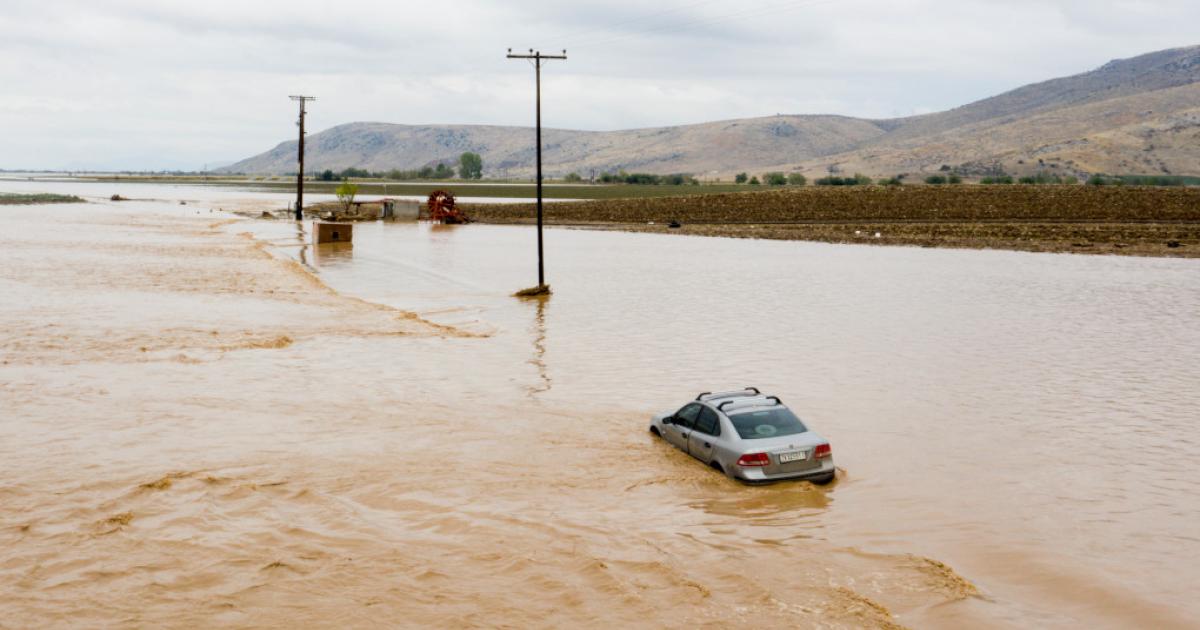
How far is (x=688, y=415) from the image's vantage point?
18.0 metres

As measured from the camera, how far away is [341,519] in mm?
14445

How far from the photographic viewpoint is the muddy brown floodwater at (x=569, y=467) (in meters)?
12.0

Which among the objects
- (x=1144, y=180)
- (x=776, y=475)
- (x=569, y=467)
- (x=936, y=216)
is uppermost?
(x=1144, y=180)

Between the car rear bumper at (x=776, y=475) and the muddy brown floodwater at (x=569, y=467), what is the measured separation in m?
0.22

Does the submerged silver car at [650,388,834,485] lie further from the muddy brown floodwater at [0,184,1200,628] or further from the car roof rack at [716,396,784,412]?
the muddy brown floodwater at [0,184,1200,628]

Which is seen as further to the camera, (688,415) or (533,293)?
(533,293)

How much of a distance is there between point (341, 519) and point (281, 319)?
808 inches

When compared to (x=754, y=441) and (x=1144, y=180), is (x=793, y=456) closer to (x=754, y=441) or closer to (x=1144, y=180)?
(x=754, y=441)

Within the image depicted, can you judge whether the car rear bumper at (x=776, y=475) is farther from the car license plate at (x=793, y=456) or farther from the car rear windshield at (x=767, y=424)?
the car rear windshield at (x=767, y=424)

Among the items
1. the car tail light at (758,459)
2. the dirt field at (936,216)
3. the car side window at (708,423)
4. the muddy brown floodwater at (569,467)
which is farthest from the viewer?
the dirt field at (936,216)

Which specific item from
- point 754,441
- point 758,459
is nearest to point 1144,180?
point 754,441

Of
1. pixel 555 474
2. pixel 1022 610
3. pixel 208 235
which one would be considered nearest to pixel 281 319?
pixel 555 474

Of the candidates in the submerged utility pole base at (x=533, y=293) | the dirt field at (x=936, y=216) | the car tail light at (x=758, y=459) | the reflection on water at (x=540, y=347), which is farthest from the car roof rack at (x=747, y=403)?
the dirt field at (x=936, y=216)

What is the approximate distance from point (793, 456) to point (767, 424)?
0.79 metres
